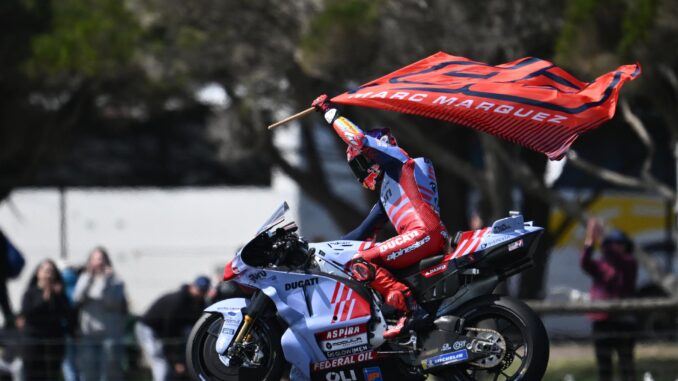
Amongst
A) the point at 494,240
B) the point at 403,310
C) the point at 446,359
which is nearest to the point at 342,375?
the point at 403,310

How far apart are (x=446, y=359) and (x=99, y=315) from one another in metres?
Result: 5.87

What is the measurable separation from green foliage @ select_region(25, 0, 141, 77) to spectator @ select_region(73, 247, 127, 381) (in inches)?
185

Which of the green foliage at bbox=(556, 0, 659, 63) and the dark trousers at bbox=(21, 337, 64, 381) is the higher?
the green foliage at bbox=(556, 0, 659, 63)

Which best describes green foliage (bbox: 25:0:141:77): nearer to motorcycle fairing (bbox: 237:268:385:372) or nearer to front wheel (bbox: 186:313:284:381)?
front wheel (bbox: 186:313:284:381)

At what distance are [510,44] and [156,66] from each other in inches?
225

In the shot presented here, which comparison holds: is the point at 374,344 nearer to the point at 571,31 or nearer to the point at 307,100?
the point at 571,31

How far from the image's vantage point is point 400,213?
28.3 ft

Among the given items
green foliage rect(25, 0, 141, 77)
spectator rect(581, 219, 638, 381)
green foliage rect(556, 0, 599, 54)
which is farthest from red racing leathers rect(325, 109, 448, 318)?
green foliage rect(25, 0, 141, 77)

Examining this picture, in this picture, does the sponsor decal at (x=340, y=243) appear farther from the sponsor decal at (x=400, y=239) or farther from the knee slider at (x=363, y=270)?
the sponsor decal at (x=400, y=239)

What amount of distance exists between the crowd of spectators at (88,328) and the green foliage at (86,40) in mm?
4660

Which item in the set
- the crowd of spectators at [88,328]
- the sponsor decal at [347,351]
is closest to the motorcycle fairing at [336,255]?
the sponsor decal at [347,351]

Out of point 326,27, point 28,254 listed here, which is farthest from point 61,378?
point 28,254

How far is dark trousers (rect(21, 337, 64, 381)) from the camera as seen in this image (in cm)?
1291

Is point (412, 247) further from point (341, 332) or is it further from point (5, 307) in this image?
A: point (5, 307)
